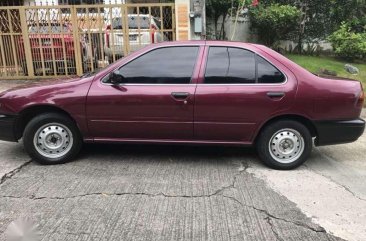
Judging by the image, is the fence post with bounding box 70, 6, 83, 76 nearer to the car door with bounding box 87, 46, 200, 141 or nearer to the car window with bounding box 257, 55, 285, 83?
the car door with bounding box 87, 46, 200, 141

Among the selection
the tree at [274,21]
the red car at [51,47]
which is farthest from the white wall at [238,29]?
the red car at [51,47]

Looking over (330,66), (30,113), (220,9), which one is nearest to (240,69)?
(30,113)

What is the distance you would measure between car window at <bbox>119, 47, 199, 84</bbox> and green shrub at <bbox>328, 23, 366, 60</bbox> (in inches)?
405

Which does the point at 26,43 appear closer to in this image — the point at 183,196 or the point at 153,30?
the point at 153,30

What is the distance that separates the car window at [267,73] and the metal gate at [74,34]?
6.69m

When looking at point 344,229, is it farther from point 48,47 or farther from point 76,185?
point 48,47

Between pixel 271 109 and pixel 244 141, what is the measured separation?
51 centimetres

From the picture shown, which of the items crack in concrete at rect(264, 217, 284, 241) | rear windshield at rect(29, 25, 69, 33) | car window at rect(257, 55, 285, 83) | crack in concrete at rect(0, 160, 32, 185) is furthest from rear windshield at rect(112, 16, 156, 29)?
crack in concrete at rect(264, 217, 284, 241)

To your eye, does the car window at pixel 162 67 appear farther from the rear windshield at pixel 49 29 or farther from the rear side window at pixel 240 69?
the rear windshield at pixel 49 29

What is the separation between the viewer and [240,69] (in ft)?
16.7

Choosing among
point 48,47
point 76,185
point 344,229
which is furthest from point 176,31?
point 344,229

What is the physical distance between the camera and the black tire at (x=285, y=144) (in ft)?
16.6

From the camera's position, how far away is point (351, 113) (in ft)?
16.6

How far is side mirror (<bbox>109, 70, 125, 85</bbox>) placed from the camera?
Answer: 5098 mm
